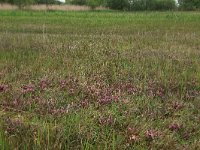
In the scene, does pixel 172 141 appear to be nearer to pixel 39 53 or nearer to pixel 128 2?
pixel 39 53

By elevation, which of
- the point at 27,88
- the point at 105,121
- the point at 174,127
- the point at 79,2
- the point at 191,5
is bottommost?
the point at 174,127

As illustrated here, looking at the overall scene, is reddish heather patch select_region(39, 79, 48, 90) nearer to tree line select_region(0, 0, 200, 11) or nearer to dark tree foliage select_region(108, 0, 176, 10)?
tree line select_region(0, 0, 200, 11)

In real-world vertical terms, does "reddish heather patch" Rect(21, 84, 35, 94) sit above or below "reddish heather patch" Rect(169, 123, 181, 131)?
above

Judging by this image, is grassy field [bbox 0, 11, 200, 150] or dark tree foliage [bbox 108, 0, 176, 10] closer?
grassy field [bbox 0, 11, 200, 150]

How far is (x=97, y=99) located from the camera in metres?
7.66

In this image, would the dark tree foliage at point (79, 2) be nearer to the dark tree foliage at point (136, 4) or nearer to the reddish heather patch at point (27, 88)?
the dark tree foliage at point (136, 4)

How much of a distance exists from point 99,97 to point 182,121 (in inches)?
63.4

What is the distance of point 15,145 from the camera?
5.49 m

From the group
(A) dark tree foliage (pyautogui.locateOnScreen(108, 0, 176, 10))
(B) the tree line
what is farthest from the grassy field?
(A) dark tree foliage (pyautogui.locateOnScreen(108, 0, 176, 10))

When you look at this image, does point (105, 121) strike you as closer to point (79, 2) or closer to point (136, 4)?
point (136, 4)

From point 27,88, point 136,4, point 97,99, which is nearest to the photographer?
point 97,99

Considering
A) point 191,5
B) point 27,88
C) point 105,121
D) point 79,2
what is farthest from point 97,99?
point 191,5

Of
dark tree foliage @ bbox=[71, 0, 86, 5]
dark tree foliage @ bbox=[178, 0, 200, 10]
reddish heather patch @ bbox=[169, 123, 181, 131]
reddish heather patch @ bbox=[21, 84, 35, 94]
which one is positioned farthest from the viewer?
dark tree foliage @ bbox=[71, 0, 86, 5]

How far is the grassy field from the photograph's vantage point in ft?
19.1
